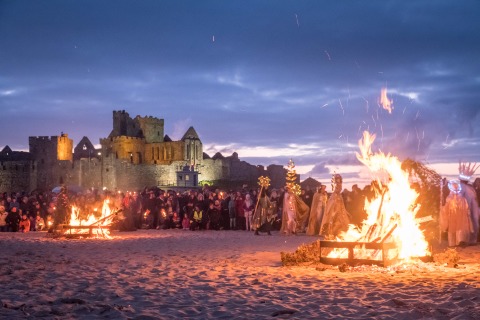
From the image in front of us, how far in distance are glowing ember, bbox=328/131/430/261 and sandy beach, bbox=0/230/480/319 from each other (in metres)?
0.66

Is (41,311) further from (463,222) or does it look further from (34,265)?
(463,222)

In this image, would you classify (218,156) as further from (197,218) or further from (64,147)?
(197,218)

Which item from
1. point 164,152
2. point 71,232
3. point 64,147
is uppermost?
point 64,147

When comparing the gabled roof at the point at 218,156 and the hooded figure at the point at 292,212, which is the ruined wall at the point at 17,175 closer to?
the gabled roof at the point at 218,156

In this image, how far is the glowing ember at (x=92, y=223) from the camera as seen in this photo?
1970 cm

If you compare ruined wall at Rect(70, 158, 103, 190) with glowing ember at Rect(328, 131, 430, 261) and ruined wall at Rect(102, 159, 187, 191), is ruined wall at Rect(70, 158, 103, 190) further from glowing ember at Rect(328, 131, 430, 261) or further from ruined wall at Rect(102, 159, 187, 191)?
glowing ember at Rect(328, 131, 430, 261)

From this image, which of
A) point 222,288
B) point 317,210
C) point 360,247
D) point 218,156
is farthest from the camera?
point 218,156

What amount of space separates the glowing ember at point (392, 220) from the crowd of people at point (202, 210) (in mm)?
7622

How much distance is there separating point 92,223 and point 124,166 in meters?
69.4

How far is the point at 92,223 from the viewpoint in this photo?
2011cm

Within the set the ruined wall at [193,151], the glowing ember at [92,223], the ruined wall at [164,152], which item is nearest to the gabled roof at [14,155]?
the ruined wall at [164,152]

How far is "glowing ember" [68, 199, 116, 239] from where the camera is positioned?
19703mm

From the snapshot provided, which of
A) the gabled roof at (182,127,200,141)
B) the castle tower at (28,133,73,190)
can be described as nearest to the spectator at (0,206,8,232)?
the castle tower at (28,133,73,190)

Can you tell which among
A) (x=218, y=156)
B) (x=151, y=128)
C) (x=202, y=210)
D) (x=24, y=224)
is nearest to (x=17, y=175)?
(x=151, y=128)
